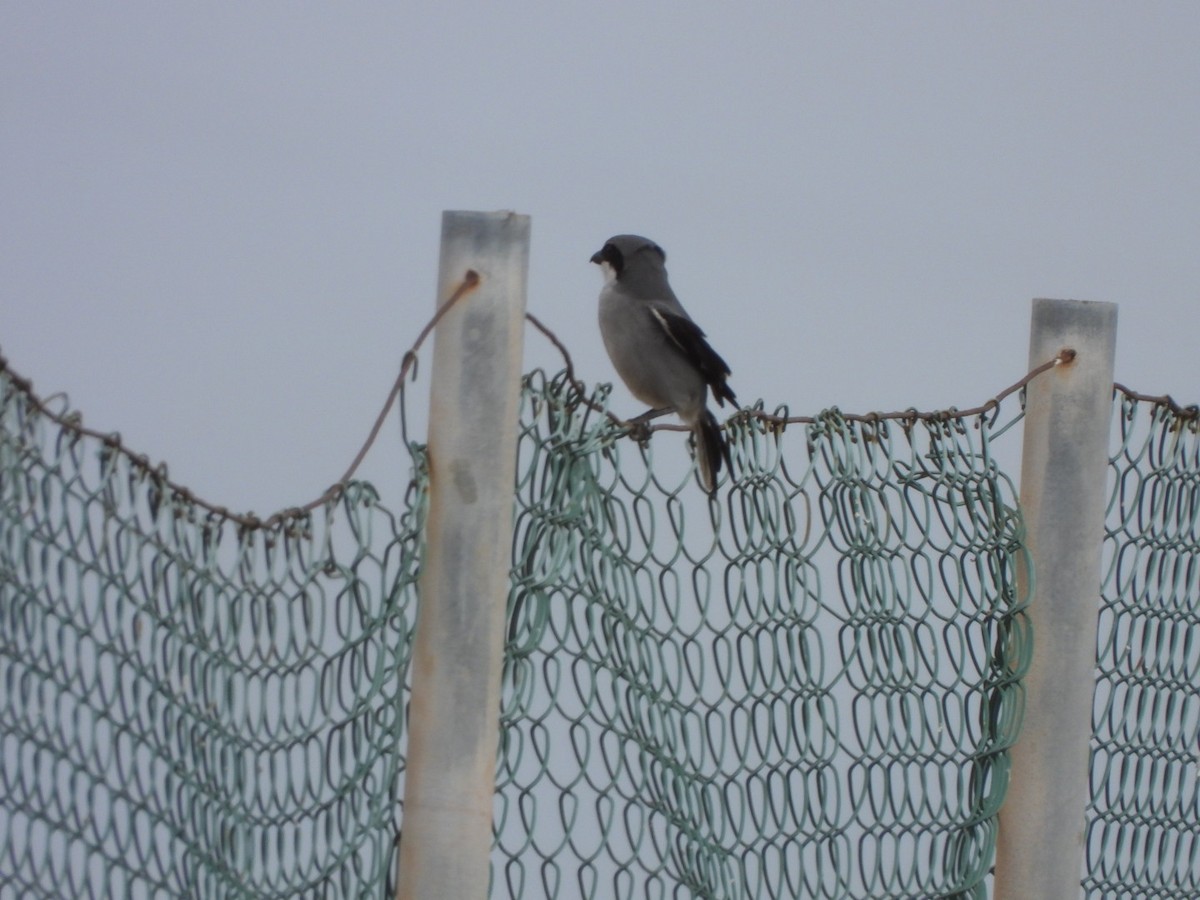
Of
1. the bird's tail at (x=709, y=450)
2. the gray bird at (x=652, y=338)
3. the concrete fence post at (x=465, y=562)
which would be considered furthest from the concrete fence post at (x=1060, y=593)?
the concrete fence post at (x=465, y=562)

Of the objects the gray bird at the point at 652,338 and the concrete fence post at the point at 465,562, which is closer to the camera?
the concrete fence post at the point at 465,562

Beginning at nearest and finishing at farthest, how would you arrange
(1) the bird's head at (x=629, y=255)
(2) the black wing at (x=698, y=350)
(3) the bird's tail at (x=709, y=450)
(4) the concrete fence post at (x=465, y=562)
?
(4) the concrete fence post at (x=465, y=562), (3) the bird's tail at (x=709, y=450), (2) the black wing at (x=698, y=350), (1) the bird's head at (x=629, y=255)

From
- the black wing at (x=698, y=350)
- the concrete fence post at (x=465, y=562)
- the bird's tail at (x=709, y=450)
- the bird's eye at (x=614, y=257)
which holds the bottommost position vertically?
the concrete fence post at (x=465, y=562)

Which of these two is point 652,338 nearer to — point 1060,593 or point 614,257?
point 614,257

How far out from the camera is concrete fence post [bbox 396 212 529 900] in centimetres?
245

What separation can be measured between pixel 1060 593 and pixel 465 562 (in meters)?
1.29

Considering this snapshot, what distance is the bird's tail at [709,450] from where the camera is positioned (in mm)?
3074

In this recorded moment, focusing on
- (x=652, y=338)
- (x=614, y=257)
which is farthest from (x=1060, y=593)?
(x=614, y=257)

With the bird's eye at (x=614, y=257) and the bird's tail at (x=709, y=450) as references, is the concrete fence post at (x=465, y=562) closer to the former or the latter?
the bird's tail at (x=709, y=450)

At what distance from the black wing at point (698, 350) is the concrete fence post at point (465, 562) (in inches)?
69.0

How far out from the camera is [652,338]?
4.54 metres

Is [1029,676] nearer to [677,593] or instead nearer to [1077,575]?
[1077,575]

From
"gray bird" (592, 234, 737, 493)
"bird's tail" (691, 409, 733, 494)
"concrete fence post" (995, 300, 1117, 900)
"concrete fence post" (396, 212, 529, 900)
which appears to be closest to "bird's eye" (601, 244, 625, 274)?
"gray bird" (592, 234, 737, 493)

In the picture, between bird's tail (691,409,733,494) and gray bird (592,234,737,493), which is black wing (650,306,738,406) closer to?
gray bird (592,234,737,493)
